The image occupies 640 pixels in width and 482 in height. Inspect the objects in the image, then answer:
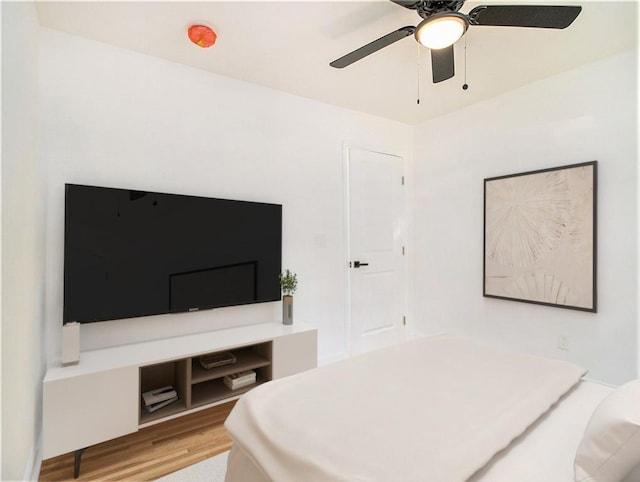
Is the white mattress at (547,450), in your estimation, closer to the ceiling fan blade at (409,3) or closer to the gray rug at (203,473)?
the gray rug at (203,473)

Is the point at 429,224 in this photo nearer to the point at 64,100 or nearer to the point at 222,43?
the point at 222,43

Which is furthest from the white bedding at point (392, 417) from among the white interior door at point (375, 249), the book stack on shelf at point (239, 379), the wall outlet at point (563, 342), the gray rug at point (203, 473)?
the white interior door at point (375, 249)

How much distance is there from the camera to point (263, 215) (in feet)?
9.10

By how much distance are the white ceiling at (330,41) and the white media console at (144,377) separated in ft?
6.52

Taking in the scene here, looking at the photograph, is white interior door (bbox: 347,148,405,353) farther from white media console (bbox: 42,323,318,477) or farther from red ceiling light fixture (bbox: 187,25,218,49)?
red ceiling light fixture (bbox: 187,25,218,49)

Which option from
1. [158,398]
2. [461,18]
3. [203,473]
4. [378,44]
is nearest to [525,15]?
[461,18]

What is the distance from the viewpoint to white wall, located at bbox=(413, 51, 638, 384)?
2.43m

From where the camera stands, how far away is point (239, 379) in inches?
93.0

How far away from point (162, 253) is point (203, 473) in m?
1.32

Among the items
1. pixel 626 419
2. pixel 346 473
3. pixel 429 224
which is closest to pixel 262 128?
pixel 429 224

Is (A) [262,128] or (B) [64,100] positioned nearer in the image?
(B) [64,100]

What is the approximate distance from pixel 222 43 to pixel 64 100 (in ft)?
3.43

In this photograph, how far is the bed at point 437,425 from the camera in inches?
34.1

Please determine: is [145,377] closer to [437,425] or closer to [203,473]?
[203,473]
